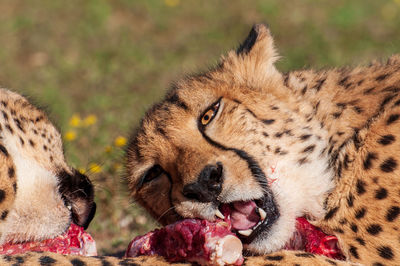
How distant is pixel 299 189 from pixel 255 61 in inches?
36.9

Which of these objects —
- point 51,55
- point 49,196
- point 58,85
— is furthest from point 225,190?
point 51,55

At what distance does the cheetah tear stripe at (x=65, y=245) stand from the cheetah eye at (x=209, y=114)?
3.06 ft

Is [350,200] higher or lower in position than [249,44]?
lower

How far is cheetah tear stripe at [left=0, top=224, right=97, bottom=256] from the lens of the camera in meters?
3.31

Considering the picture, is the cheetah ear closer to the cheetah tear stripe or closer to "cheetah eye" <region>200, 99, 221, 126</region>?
"cheetah eye" <region>200, 99, 221, 126</region>

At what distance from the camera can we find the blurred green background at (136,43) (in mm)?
7277

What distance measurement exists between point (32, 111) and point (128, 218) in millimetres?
1416

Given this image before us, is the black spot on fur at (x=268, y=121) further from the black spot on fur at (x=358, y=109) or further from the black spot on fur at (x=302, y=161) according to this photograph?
the black spot on fur at (x=358, y=109)

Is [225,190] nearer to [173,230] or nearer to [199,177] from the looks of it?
[199,177]

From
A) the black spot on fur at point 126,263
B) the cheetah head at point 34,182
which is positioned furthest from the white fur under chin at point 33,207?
the black spot on fur at point 126,263

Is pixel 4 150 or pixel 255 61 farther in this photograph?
pixel 255 61

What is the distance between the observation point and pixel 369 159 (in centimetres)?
333

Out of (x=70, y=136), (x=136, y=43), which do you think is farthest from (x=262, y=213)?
(x=136, y=43)

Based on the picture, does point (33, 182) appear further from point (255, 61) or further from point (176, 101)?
point (255, 61)
